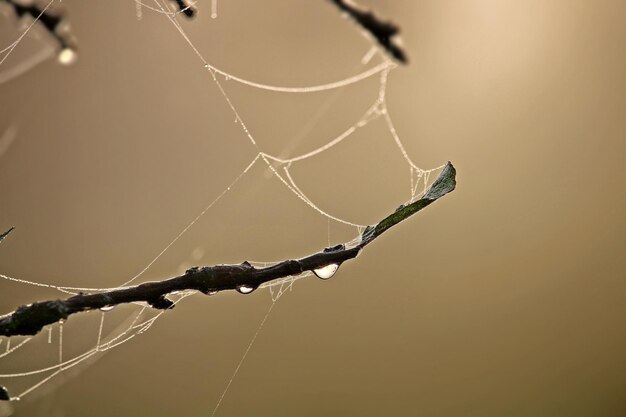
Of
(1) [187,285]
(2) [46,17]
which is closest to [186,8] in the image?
(2) [46,17]

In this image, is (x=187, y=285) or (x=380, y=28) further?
(x=187, y=285)

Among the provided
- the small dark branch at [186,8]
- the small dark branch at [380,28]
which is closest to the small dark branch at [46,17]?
the small dark branch at [186,8]

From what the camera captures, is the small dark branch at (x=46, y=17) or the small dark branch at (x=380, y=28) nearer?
the small dark branch at (x=380, y=28)

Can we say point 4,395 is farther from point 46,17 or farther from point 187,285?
point 46,17

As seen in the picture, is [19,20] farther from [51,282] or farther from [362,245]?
[51,282]

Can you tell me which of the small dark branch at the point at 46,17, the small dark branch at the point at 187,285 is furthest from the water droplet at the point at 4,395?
the small dark branch at the point at 46,17

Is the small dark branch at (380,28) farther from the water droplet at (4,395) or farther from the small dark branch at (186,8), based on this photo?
the water droplet at (4,395)

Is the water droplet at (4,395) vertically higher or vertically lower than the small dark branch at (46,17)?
lower
